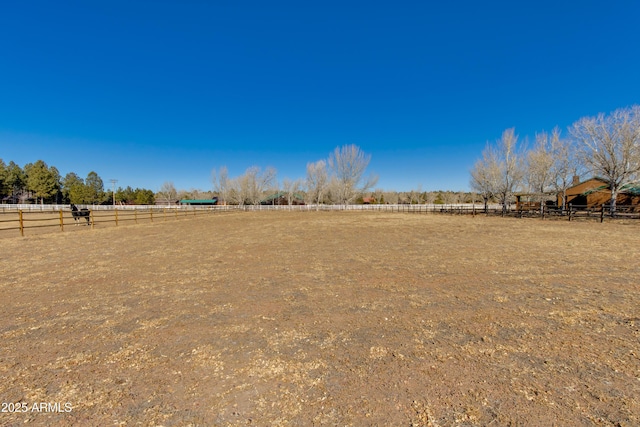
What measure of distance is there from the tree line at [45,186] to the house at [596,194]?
83927 mm

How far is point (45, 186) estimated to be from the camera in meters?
66.6

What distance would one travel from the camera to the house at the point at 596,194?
1162 inches

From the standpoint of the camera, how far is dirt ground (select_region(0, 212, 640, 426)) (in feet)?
6.88

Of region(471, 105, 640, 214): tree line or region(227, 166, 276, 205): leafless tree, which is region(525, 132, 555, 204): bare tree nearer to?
region(471, 105, 640, 214): tree line

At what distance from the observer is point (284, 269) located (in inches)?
252

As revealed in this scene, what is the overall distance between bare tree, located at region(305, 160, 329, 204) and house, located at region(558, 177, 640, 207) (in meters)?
42.2

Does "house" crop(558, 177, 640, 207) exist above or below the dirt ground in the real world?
above

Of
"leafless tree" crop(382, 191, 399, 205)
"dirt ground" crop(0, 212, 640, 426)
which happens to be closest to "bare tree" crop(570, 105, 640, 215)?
"dirt ground" crop(0, 212, 640, 426)

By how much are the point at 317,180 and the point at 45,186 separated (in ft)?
218

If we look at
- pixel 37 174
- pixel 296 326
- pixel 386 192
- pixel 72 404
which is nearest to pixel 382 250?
pixel 296 326

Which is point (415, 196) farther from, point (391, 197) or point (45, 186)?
point (45, 186)

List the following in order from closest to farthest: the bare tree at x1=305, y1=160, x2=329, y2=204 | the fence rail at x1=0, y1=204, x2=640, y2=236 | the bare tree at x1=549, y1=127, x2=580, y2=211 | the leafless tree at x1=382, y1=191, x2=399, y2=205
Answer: the fence rail at x1=0, y1=204, x2=640, y2=236 < the bare tree at x1=549, y1=127, x2=580, y2=211 < the bare tree at x1=305, y1=160, x2=329, y2=204 < the leafless tree at x1=382, y1=191, x2=399, y2=205

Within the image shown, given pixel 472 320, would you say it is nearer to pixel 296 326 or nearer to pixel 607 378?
pixel 607 378

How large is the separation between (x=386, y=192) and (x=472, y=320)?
360ft
